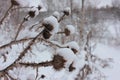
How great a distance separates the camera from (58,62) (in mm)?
1023

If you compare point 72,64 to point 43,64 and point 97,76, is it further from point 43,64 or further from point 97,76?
point 97,76

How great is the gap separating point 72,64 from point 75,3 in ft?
37.6

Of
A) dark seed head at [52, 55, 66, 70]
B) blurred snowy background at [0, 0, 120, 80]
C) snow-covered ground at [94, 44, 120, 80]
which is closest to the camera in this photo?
dark seed head at [52, 55, 66, 70]

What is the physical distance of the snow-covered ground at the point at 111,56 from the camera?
11.0 meters

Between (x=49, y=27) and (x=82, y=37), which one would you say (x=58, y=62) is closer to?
(x=49, y=27)

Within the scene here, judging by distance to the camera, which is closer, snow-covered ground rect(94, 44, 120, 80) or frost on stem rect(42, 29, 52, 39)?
frost on stem rect(42, 29, 52, 39)

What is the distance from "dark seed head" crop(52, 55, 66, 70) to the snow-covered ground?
9.43m

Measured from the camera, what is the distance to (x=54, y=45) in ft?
3.81

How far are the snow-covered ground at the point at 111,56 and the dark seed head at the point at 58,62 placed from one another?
31.0 ft

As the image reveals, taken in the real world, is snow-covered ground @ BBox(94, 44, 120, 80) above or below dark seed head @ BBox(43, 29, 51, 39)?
below

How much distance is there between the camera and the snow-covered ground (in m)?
11.0

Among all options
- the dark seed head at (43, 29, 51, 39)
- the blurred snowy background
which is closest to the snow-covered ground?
the blurred snowy background

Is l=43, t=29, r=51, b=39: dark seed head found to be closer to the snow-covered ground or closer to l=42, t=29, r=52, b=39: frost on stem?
l=42, t=29, r=52, b=39: frost on stem

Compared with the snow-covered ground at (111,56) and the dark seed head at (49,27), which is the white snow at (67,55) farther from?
the snow-covered ground at (111,56)
